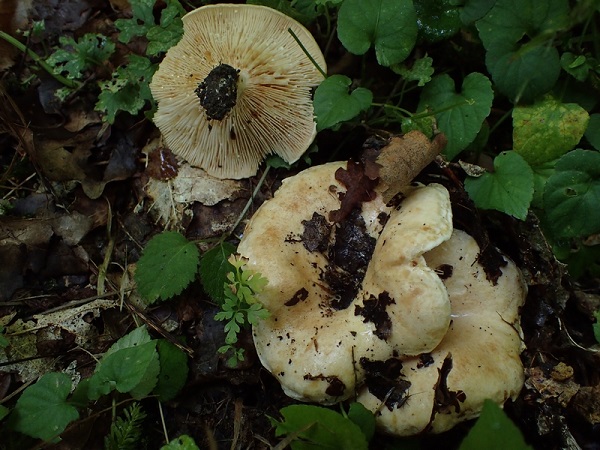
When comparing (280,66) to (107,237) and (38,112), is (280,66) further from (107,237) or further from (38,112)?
(38,112)

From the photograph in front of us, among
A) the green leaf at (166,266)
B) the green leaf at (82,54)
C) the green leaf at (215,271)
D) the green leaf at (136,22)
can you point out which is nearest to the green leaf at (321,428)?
the green leaf at (215,271)

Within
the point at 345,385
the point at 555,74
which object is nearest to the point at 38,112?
the point at 345,385

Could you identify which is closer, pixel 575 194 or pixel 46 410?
pixel 46 410

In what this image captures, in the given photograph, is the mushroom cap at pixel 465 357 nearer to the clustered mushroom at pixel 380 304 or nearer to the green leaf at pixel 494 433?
the clustered mushroom at pixel 380 304

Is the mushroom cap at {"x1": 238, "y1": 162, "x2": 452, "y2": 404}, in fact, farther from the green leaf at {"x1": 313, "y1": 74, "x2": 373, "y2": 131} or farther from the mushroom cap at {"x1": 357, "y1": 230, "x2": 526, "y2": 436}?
the green leaf at {"x1": 313, "y1": 74, "x2": 373, "y2": 131}

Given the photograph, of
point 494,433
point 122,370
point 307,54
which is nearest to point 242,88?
point 307,54

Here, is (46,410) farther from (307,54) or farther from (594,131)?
(594,131)

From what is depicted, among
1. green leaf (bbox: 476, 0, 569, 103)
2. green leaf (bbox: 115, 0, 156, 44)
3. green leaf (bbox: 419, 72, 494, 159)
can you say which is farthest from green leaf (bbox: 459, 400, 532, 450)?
green leaf (bbox: 115, 0, 156, 44)
